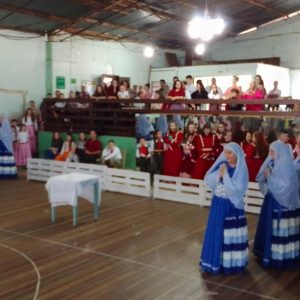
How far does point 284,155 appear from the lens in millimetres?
4527

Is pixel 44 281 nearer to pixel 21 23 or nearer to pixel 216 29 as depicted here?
pixel 216 29

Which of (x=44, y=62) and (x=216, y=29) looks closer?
(x=216, y=29)

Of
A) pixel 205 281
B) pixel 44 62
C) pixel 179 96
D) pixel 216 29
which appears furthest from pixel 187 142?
pixel 44 62

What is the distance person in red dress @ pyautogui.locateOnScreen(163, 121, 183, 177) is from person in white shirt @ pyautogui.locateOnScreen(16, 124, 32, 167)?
422 centimetres

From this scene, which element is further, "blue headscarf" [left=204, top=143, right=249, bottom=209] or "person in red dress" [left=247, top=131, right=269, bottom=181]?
"person in red dress" [left=247, top=131, right=269, bottom=181]

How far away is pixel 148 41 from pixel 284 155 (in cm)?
1143

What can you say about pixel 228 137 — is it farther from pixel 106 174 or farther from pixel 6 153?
pixel 6 153

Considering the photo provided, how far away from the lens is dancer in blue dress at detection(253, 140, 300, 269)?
4.53m

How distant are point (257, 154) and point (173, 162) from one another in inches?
64.0

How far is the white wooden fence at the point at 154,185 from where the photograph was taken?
23.1 feet

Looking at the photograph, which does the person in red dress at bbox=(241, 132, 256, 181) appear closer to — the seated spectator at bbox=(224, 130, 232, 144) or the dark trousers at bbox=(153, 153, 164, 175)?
the seated spectator at bbox=(224, 130, 232, 144)

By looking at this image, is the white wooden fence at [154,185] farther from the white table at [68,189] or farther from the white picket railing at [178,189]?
the white table at [68,189]

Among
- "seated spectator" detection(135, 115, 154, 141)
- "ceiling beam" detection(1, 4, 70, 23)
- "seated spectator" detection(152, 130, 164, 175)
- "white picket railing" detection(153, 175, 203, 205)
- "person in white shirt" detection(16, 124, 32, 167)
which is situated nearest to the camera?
"white picket railing" detection(153, 175, 203, 205)

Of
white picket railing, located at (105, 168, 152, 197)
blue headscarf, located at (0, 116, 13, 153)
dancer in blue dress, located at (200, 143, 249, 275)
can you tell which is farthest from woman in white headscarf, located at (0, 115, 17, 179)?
dancer in blue dress, located at (200, 143, 249, 275)
